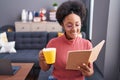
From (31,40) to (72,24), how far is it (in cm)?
249

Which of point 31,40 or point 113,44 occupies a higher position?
point 113,44

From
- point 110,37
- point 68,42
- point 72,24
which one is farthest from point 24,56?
point 72,24

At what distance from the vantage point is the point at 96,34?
295 centimetres

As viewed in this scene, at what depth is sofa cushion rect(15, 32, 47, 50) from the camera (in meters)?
3.62

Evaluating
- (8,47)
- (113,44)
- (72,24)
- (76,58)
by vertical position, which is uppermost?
(72,24)

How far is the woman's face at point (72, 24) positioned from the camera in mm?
1225

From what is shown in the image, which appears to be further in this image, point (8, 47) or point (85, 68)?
point (8, 47)

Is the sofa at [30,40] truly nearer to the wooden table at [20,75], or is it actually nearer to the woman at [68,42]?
the wooden table at [20,75]

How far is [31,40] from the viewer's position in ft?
11.9

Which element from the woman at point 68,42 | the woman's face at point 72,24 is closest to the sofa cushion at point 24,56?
the woman at point 68,42

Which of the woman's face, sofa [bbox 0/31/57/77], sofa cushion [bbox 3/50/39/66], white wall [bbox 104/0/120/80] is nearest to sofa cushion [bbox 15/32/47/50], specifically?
sofa [bbox 0/31/57/77]

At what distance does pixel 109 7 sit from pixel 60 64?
1237 millimetres

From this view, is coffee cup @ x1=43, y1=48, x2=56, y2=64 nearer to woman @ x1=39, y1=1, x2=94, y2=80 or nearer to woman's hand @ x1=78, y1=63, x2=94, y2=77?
woman @ x1=39, y1=1, x2=94, y2=80

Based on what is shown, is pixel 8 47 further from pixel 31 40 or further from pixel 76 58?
pixel 76 58
